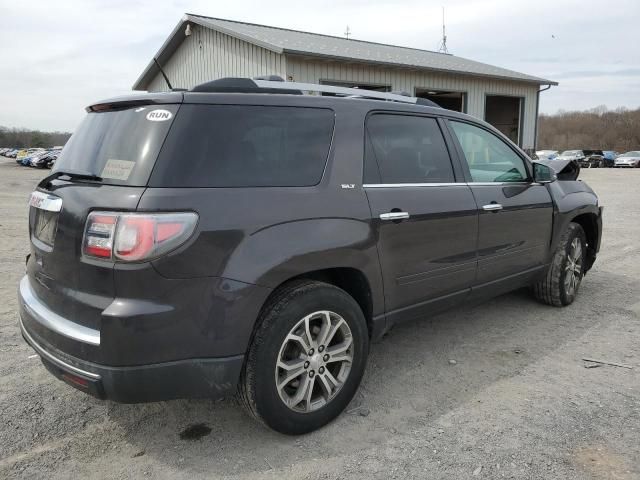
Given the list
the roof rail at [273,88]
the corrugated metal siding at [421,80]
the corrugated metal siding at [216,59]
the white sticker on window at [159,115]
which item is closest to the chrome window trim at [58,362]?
the white sticker on window at [159,115]

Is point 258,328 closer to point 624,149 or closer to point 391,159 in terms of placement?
point 391,159

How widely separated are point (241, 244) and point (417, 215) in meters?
1.28

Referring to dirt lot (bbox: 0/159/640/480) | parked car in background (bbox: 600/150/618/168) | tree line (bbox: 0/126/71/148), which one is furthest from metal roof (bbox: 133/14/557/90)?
tree line (bbox: 0/126/71/148)

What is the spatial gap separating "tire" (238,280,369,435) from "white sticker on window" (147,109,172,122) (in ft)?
3.25

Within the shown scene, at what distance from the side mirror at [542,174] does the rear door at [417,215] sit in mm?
1061

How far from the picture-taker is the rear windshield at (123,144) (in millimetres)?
2381

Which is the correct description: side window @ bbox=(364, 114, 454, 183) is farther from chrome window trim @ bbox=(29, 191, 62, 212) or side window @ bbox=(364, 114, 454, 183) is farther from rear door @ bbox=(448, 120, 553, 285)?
chrome window trim @ bbox=(29, 191, 62, 212)

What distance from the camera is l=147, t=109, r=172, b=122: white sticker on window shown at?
2430 millimetres

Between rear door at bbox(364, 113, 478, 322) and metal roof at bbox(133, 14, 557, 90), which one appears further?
metal roof at bbox(133, 14, 557, 90)

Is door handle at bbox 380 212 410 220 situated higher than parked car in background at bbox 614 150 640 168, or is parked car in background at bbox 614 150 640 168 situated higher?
door handle at bbox 380 212 410 220

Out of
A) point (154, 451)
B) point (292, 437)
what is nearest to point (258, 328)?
point (292, 437)

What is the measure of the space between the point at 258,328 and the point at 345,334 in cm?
56

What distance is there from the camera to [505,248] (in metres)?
4.01

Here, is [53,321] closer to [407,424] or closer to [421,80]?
[407,424]
